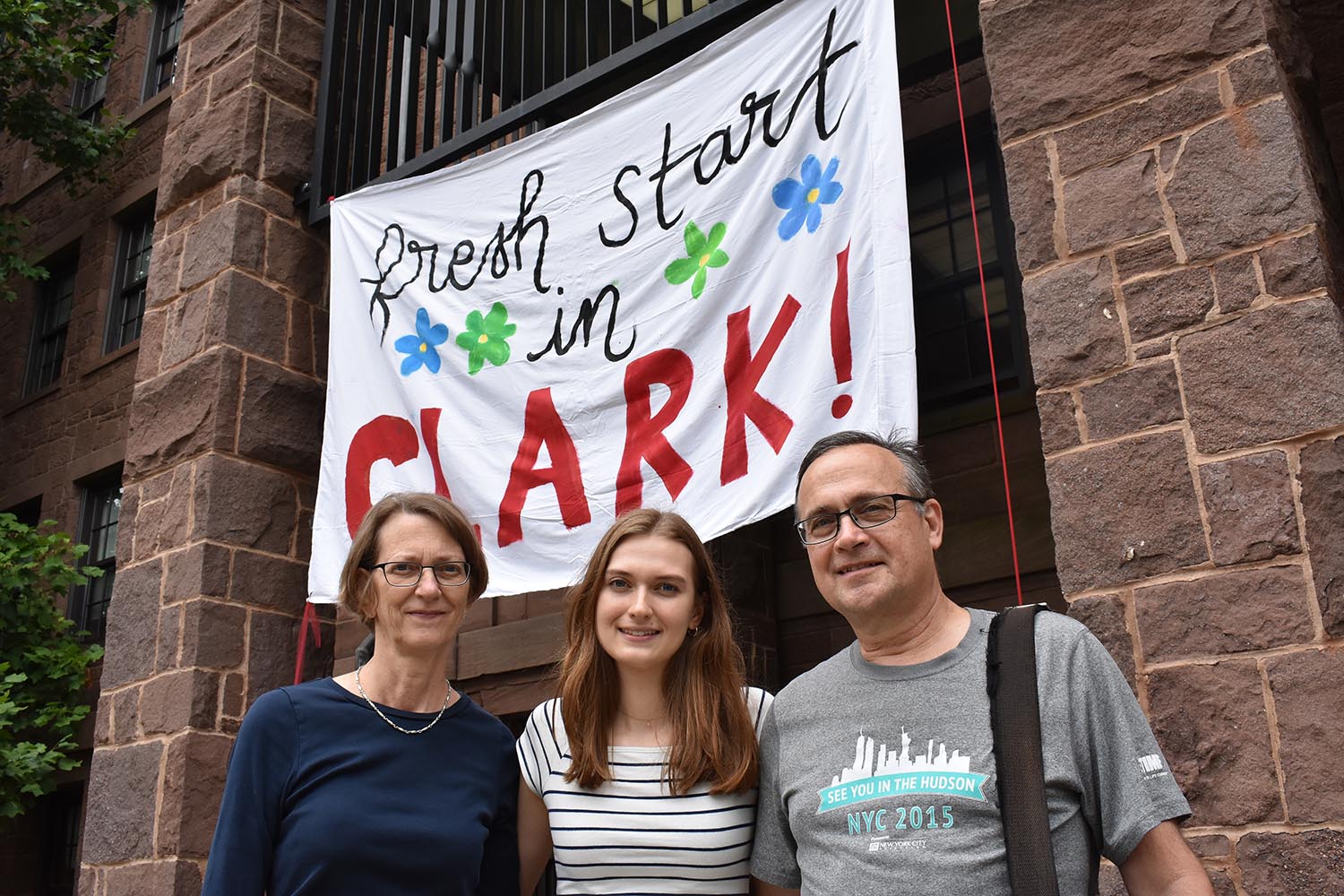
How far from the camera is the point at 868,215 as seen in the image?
372cm

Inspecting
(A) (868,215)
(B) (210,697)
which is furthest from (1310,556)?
(B) (210,697)

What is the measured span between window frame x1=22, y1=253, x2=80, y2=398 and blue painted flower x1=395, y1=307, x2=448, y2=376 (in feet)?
29.1

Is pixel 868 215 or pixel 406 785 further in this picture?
pixel 868 215

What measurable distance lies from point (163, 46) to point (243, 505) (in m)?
9.00

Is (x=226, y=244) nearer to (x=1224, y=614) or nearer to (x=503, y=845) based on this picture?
(x=503, y=845)

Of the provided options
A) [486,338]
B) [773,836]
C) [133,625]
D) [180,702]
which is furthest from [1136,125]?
[133,625]

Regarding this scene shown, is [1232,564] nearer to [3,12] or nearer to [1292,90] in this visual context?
[1292,90]

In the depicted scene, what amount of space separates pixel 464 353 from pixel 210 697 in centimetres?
195

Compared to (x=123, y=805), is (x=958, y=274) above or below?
above

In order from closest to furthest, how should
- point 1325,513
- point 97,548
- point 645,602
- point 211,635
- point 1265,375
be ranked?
point 645,602 → point 1325,513 → point 1265,375 → point 211,635 → point 97,548

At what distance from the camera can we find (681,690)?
2486 millimetres

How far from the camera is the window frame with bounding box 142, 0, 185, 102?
40.5 ft

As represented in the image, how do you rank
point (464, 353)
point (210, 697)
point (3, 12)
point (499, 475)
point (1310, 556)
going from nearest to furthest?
point (1310, 556), point (499, 475), point (464, 353), point (210, 697), point (3, 12)

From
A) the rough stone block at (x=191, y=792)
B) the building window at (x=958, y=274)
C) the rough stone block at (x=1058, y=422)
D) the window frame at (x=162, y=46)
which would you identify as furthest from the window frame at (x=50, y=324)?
the rough stone block at (x=1058, y=422)
